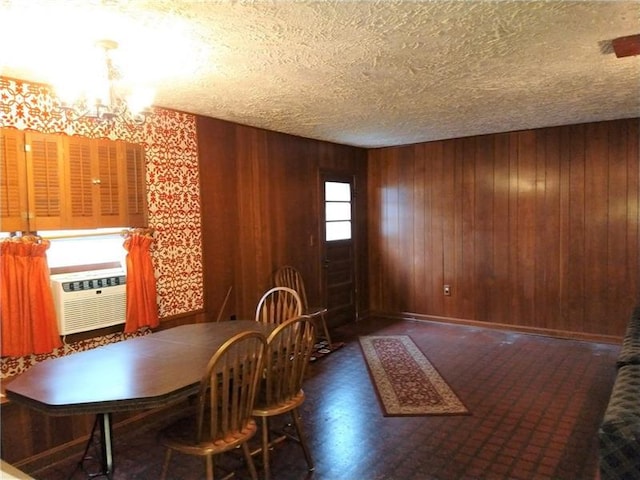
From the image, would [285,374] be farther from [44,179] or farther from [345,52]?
[44,179]

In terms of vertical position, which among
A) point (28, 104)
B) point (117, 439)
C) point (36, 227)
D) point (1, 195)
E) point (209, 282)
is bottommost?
point (117, 439)

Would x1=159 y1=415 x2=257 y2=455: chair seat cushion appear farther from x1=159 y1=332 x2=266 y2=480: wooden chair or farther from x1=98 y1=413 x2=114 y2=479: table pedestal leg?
x1=98 y1=413 x2=114 y2=479: table pedestal leg

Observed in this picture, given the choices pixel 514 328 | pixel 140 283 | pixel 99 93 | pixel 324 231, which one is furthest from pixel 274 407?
pixel 514 328

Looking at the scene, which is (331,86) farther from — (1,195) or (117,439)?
(117,439)

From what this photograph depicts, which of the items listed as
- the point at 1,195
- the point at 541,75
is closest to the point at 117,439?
the point at 1,195

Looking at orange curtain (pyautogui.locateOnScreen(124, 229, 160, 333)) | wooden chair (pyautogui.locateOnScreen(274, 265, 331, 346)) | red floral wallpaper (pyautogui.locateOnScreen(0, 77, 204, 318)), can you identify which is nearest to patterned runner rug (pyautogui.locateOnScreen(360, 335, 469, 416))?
wooden chair (pyautogui.locateOnScreen(274, 265, 331, 346))

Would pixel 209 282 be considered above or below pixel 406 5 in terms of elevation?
below

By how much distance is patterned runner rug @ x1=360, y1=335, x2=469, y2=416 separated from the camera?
3.49m

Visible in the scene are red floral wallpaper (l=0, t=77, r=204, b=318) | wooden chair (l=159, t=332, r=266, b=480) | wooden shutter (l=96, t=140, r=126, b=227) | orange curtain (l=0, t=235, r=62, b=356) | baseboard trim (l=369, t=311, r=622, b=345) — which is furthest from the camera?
baseboard trim (l=369, t=311, r=622, b=345)

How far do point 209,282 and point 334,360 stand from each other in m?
1.51

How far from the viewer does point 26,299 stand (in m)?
2.82

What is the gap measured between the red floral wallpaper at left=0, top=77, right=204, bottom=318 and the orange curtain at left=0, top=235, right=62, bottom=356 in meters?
0.86

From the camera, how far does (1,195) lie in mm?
2742

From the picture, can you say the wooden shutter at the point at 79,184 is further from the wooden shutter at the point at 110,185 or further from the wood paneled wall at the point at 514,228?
the wood paneled wall at the point at 514,228
